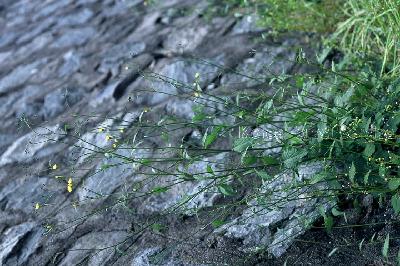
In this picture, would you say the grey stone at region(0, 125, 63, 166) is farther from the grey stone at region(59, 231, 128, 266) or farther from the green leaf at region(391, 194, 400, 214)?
the green leaf at region(391, 194, 400, 214)

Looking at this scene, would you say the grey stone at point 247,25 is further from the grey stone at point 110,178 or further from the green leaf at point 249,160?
the green leaf at point 249,160

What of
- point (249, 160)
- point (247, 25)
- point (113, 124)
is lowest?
point (247, 25)

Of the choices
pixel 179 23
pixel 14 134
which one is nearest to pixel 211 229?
pixel 14 134

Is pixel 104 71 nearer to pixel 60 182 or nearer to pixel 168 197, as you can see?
pixel 60 182

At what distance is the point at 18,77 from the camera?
14.7 feet

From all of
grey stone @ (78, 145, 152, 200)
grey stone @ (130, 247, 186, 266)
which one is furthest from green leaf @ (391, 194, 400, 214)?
grey stone @ (78, 145, 152, 200)

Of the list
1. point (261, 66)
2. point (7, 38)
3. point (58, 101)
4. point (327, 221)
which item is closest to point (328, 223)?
point (327, 221)

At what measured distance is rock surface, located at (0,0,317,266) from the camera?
2.52 meters

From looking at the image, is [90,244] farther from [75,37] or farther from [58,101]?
[75,37]

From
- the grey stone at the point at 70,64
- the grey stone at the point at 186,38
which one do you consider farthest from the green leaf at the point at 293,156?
the grey stone at the point at 70,64

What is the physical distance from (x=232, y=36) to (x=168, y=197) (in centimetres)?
149

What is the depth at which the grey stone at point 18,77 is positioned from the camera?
14.4 ft

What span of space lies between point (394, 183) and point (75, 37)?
3.12 metres

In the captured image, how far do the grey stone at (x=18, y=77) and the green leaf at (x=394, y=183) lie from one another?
111 inches
